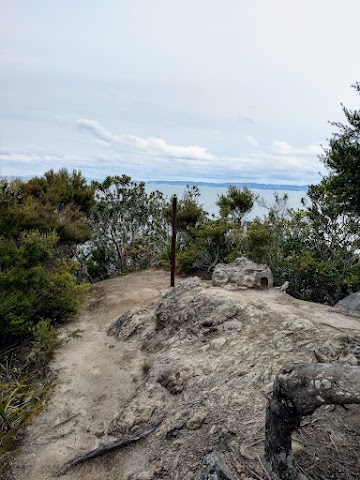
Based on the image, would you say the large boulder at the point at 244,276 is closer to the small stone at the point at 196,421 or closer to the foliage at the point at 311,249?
the foliage at the point at 311,249

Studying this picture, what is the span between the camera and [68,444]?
587 cm

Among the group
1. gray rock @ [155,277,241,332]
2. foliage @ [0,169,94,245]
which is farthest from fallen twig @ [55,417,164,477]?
foliage @ [0,169,94,245]

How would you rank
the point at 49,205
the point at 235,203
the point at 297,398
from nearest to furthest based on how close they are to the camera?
the point at 297,398, the point at 49,205, the point at 235,203

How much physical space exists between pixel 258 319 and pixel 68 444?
4537 millimetres

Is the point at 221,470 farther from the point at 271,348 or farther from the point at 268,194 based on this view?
the point at 268,194

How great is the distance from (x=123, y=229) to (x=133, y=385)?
1426cm

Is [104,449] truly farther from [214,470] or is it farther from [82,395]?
[214,470]

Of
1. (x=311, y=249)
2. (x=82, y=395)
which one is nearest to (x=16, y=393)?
(x=82, y=395)

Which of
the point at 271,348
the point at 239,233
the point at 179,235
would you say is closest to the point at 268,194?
the point at 239,233

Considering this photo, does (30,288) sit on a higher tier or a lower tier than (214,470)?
higher

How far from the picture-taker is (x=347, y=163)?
6.36m

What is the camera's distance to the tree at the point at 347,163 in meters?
6.29

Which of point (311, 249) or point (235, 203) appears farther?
point (235, 203)

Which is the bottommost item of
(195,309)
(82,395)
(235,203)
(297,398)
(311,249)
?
(82,395)
